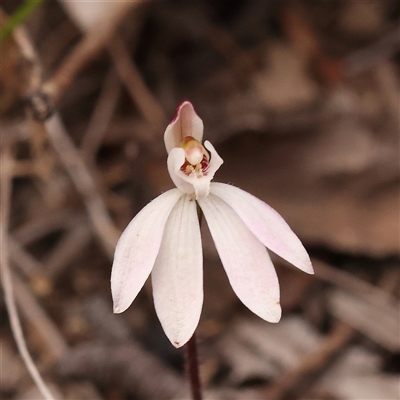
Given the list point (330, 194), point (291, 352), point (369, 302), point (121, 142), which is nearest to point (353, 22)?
point (330, 194)

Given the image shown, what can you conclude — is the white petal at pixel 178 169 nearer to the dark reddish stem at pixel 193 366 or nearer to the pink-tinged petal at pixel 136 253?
the pink-tinged petal at pixel 136 253

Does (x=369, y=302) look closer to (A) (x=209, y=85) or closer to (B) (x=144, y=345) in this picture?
(B) (x=144, y=345)

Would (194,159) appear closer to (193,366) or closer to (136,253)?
(136,253)

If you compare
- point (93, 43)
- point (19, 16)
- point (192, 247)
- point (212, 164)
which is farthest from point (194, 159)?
point (93, 43)

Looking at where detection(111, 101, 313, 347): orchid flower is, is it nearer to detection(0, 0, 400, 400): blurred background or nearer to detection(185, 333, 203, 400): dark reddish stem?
detection(185, 333, 203, 400): dark reddish stem

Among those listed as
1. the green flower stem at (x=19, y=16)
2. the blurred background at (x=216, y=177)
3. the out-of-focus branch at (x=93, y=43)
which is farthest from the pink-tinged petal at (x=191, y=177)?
the out-of-focus branch at (x=93, y=43)

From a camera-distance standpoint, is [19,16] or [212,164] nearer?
[212,164]

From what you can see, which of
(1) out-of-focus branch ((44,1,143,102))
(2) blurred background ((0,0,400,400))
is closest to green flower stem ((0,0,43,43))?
(2) blurred background ((0,0,400,400))
